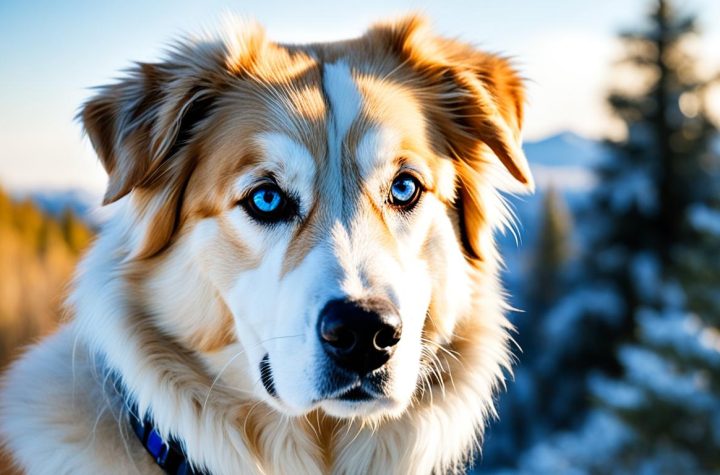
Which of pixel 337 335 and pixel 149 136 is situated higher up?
pixel 149 136

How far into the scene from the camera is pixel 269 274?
2.60 m

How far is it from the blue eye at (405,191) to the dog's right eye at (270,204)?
0.38 m

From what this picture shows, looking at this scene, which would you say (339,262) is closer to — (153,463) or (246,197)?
(246,197)

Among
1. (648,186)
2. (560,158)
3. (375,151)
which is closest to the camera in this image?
(375,151)

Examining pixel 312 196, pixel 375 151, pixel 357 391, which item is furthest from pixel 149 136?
pixel 357 391

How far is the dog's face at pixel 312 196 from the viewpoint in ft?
7.86

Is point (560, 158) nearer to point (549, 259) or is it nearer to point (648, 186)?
point (549, 259)

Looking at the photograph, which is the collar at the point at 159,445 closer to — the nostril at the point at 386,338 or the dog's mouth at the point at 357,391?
the dog's mouth at the point at 357,391

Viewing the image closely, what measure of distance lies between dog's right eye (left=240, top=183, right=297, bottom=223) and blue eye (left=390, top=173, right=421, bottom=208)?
1.25 ft

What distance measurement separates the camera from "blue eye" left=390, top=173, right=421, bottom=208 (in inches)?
109

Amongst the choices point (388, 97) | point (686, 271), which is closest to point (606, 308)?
point (686, 271)

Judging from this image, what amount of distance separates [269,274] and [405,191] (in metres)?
0.61

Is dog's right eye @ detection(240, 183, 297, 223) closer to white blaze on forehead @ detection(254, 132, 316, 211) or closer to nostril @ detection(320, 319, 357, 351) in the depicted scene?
white blaze on forehead @ detection(254, 132, 316, 211)

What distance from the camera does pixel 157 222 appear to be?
283cm
